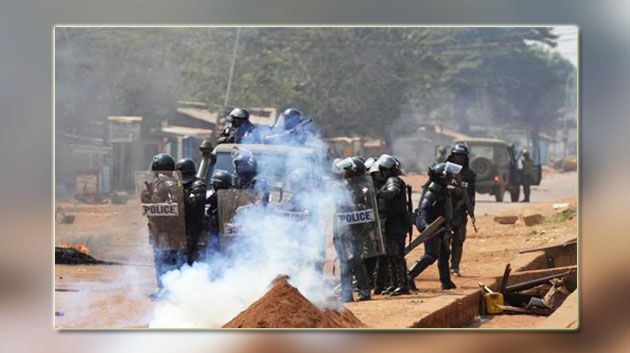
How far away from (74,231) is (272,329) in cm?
124

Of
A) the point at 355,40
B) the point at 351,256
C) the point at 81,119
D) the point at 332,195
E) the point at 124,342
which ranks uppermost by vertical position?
the point at 355,40

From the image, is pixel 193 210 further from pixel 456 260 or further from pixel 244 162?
pixel 456 260

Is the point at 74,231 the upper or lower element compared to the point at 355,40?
lower

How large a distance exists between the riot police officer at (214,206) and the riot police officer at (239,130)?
192 mm

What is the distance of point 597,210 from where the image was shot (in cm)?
565

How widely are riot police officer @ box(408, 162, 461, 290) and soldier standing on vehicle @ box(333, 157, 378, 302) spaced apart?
0.28 meters

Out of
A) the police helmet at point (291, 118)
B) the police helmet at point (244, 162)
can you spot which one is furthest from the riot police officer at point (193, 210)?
the police helmet at point (291, 118)

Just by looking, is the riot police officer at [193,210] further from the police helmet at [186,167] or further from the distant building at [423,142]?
the distant building at [423,142]

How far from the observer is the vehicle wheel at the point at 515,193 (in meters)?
5.66

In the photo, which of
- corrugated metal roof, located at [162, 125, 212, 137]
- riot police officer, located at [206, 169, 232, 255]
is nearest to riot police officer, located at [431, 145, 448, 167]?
riot police officer, located at [206, 169, 232, 255]

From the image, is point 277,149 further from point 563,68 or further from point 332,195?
point 563,68

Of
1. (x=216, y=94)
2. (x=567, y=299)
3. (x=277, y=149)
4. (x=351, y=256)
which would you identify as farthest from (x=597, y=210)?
(x=216, y=94)

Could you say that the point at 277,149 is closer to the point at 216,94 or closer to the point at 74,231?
the point at 216,94

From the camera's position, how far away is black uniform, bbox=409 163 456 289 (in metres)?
5.67
